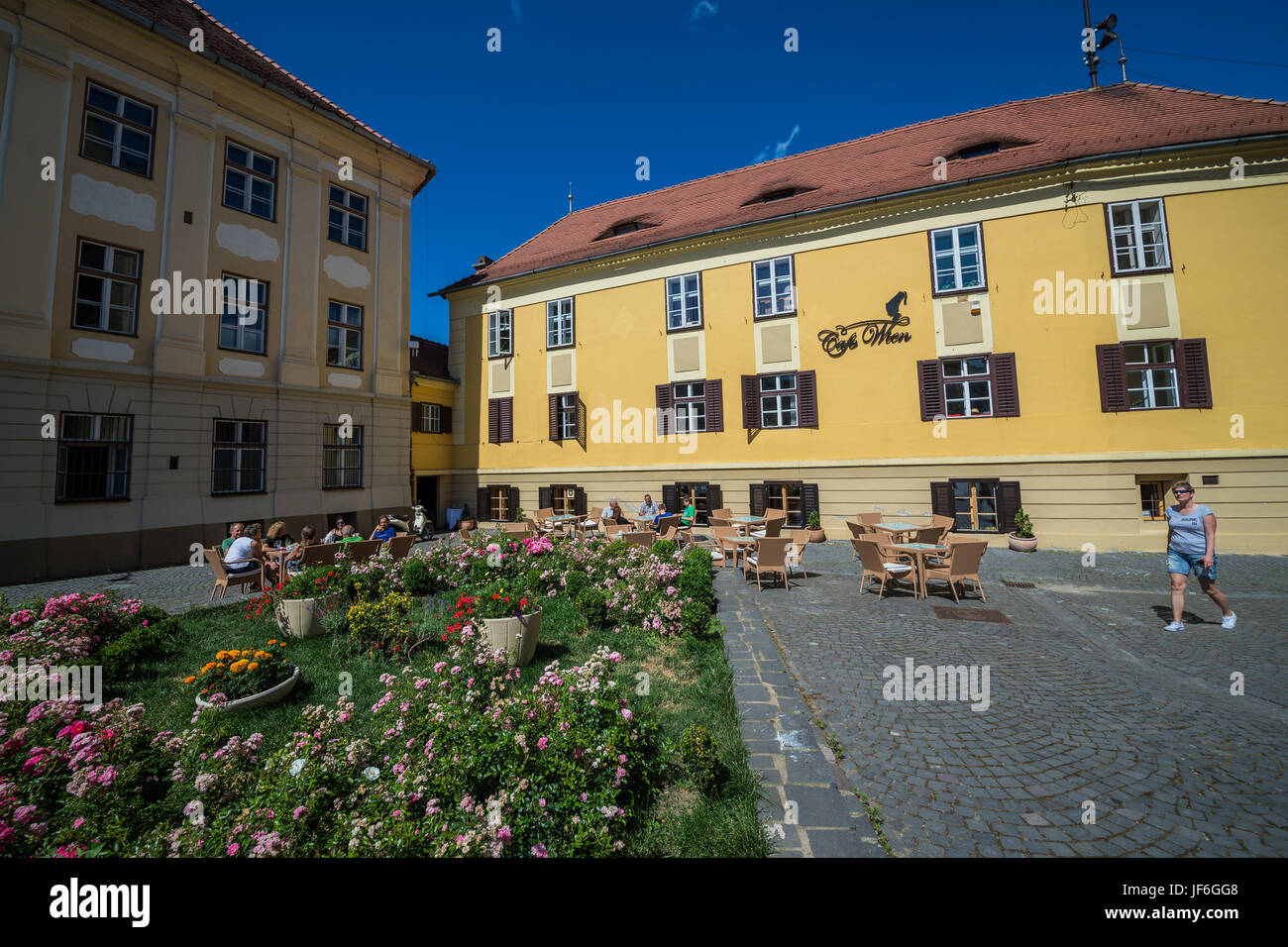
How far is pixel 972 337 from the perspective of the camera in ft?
48.1

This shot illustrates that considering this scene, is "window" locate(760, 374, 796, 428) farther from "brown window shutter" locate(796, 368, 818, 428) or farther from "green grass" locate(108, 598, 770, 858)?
"green grass" locate(108, 598, 770, 858)

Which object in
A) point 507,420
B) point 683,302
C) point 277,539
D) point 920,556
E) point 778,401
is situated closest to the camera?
point 920,556

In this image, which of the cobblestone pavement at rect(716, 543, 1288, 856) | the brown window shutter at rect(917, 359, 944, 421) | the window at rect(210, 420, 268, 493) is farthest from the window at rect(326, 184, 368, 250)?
the brown window shutter at rect(917, 359, 944, 421)

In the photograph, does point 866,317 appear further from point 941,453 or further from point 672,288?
point 672,288

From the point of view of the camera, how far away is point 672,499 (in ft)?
58.7

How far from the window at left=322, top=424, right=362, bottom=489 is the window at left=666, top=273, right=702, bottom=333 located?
11.3m

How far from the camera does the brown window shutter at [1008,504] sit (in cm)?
1389

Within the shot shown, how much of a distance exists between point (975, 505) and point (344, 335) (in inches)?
789

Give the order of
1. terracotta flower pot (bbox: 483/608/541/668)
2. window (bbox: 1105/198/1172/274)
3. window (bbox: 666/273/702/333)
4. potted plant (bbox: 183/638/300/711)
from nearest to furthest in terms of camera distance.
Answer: potted plant (bbox: 183/638/300/711), terracotta flower pot (bbox: 483/608/541/668), window (bbox: 1105/198/1172/274), window (bbox: 666/273/702/333)

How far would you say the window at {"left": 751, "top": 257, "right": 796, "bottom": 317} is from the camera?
16.9 metres

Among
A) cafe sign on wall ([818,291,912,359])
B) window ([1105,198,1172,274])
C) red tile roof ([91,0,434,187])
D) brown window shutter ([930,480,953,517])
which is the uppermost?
red tile roof ([91,0,434,187])

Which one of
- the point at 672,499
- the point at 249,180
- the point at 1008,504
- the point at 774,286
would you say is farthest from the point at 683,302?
the point at 249,180

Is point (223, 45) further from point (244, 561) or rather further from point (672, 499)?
point (672, 499)
